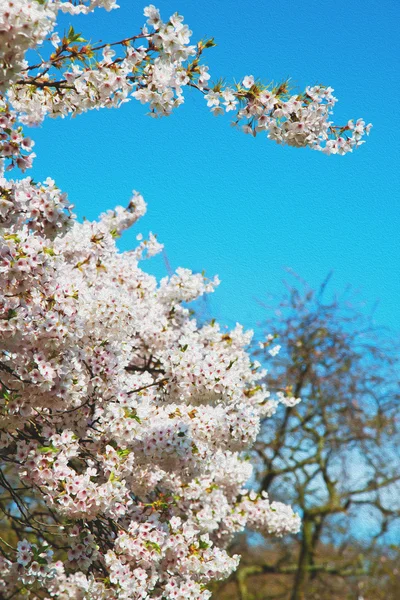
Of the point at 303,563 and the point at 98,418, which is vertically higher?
the point at 303,563

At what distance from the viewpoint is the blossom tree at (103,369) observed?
12.1 ft

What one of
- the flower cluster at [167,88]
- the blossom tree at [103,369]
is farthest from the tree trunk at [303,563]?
the flower cluster at [167,88]

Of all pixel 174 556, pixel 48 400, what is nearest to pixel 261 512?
pixel 174 556

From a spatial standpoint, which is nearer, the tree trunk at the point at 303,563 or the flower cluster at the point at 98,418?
the flower cluster at the point at 98,418

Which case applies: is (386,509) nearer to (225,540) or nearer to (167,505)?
(225,540)

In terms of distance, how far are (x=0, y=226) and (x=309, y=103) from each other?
1991 millimetres

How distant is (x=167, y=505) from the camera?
499 centimetres

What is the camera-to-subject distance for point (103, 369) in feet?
14.8

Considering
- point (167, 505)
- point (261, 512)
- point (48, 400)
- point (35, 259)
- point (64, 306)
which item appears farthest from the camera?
point (261, 512)

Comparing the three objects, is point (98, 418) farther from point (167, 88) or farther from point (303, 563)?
point (303, 563)

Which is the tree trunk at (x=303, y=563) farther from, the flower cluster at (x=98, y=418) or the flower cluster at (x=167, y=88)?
the flower cluster at (x=167, y=88)

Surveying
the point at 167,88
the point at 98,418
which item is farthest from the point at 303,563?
the point at 167,88

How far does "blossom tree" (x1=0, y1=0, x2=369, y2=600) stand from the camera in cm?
368

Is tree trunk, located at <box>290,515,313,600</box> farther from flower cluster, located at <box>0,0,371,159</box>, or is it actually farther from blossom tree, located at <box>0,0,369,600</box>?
flower cluster, located at <box>0,0,371,159</box>
